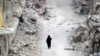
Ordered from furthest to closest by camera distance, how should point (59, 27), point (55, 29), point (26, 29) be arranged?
point (59, 27) < point (55, 29) < point (26, 29)

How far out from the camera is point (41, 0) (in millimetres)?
36906

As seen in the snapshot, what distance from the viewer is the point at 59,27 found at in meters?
28.4

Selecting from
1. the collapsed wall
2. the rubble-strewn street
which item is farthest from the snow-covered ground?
the collapsed wall

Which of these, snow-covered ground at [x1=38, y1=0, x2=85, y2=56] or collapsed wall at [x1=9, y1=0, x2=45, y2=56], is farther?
snow-covered ground at [x1=38, y1=0, x2=85, y2=56]

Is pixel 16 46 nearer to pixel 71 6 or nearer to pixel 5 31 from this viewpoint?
pixel 5 31

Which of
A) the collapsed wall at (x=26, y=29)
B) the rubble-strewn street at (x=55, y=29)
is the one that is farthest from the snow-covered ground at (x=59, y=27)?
the collapsed wall at (x=26, y=29)

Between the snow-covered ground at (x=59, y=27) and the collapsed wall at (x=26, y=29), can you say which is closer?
the collapsed wall at (x=26, y=29)

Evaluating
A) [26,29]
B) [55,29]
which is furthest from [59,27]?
[26,29]

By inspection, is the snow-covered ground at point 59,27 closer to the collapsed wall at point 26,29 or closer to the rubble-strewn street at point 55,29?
the rubble-strewn street at point 55,29

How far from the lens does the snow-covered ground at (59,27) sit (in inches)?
878

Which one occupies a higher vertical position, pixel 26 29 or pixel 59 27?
pixel 26 29

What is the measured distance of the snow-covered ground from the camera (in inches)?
878

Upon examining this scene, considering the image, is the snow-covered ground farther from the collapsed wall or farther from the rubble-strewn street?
the collapsed wall

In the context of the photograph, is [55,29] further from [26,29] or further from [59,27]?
[26,29]
